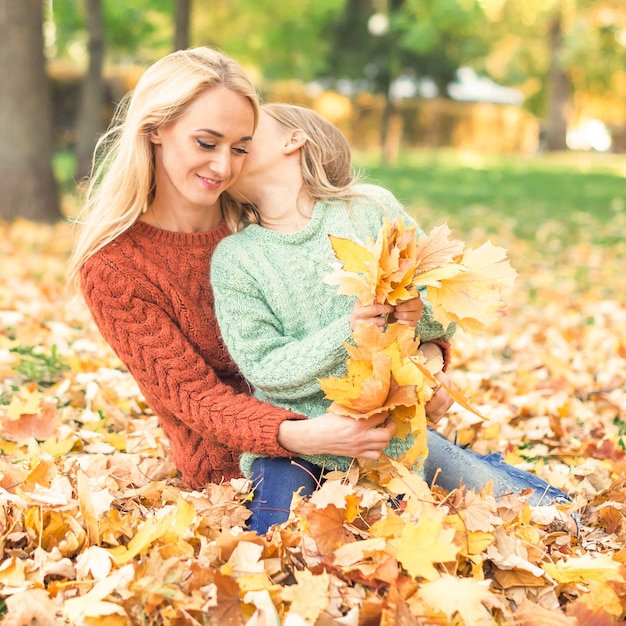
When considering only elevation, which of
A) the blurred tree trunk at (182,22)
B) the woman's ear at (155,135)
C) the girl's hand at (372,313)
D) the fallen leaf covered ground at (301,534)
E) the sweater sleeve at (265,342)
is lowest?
the fallen leaf covered ground at (301,534)

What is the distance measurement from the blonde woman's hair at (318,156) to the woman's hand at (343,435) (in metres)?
0.74

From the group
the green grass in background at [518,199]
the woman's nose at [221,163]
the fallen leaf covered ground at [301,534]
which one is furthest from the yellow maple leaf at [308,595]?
the green grass in background at [518,199]

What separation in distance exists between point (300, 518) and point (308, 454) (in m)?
0.24

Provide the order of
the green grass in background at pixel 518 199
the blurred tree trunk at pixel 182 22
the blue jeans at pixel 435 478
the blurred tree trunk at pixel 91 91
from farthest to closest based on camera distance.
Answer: the blurred tree trunk at pixel 182 22 < the blurred tree trunk at pixel 91 91 < the green grass in background at pixel 518 199 < the blue jeans at pixel 435 478

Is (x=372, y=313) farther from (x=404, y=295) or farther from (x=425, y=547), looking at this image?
(x=425, y=547)

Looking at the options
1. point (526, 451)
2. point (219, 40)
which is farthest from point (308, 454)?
point (219, 40)

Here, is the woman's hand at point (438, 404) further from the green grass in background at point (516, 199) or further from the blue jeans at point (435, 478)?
the green grass in background at point (516, 199)

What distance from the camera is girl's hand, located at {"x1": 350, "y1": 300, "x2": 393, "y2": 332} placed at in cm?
200

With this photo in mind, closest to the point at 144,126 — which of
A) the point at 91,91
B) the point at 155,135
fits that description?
the point at 155,135

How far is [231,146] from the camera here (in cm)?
232

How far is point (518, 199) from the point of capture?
11.9 meters

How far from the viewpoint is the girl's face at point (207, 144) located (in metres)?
2.27

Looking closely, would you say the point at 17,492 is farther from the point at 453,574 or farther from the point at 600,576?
the point at 600,576

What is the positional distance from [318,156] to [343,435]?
0.92 metres
